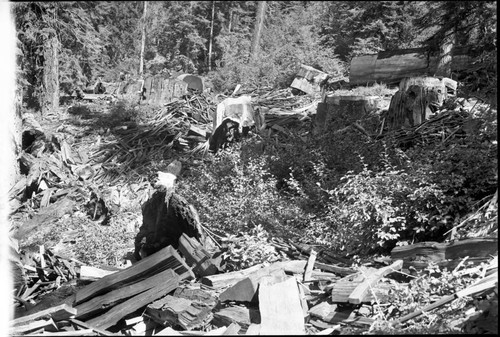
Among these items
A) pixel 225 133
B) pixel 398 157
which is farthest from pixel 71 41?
pixel 398 157

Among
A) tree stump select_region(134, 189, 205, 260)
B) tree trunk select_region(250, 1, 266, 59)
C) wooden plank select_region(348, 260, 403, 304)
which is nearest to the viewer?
wooden plank select_region(348, 260, 403, 304)

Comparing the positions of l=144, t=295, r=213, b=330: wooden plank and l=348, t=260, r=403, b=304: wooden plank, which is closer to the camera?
l=348, t=260, r=403, b=304: wooden plank

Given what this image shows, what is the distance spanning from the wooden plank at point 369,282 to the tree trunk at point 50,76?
9.14m

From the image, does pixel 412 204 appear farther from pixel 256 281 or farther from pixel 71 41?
pixel 71 41

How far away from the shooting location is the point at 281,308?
4031mm

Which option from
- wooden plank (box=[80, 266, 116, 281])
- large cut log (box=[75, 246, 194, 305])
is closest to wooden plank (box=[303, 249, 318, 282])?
large cut log (box=[75, 246, 194, 305])

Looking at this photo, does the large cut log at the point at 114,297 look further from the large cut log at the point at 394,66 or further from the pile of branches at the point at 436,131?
the large cut log at the point at 394,66

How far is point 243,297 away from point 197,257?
3.64ft

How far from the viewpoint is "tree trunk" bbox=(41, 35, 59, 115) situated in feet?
37.5

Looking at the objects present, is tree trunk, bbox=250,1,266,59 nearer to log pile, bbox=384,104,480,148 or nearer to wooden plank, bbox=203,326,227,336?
log pile, bbox=384,104,480,148

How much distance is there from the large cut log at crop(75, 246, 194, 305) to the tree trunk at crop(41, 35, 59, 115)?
780cm

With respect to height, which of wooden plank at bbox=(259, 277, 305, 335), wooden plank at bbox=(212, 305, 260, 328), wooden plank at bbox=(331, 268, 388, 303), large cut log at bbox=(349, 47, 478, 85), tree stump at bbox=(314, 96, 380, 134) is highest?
large cut log at bbox=(349, 47, 478, 85)

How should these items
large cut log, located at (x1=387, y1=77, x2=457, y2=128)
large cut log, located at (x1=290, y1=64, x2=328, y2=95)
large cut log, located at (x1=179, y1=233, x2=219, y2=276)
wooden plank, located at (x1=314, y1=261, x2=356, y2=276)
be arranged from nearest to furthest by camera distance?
wooden plank, located at (x1=314, y1=261, x2=356, y2=276) → large cut log, located at (x1=179, y1=233, x2=219, y2=276) → large cut log, located at (x1=387, y1=77, x2=457, y2=128) → large cut log, located at (x1=290, y1=64, x2=328, y2=95)

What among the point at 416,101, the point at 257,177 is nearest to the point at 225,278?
the point at 257,177
